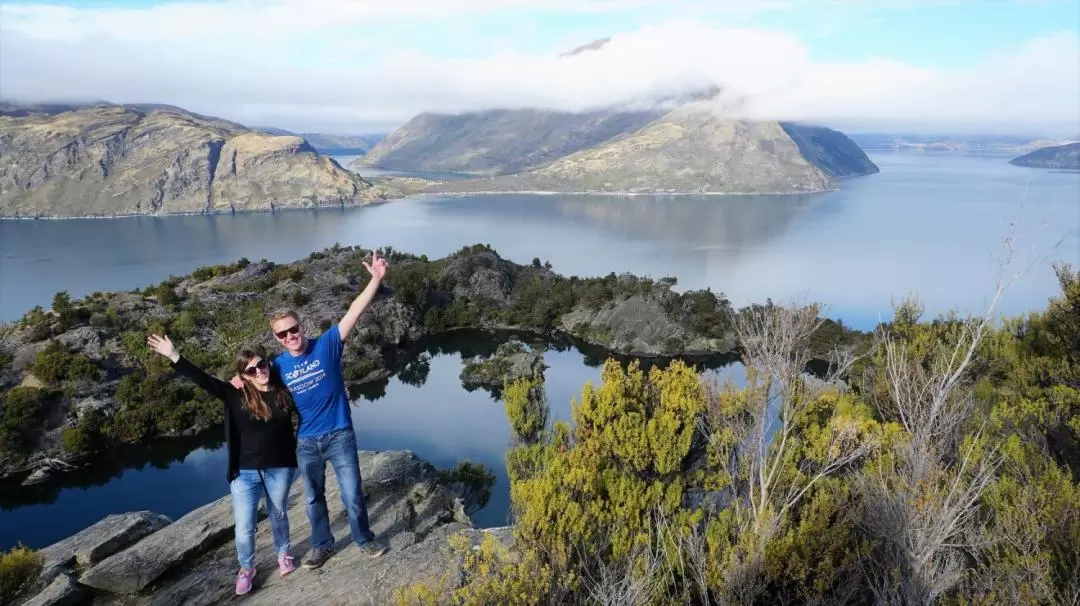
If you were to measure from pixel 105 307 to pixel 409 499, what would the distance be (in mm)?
31796

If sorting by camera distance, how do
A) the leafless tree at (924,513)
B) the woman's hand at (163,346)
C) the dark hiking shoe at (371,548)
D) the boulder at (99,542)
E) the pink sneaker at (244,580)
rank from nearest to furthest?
the woman's hand at (163,346), the pink sneaker at (244,580), the dark hiking shoe at (371,548), the leafless tree at (924,513), the boulder at (99,542)

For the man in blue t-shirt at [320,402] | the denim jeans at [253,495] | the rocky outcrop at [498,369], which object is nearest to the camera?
the man in blue t-shirt at [320,402]

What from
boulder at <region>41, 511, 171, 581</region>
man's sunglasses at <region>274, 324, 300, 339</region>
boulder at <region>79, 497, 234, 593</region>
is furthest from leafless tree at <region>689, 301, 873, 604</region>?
boulder at <region>41, 511, 171, 581</region>

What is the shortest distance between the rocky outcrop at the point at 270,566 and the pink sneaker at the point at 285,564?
116mm

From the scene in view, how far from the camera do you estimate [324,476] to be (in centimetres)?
618

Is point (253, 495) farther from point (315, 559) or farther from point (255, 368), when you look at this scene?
point (255, 368)

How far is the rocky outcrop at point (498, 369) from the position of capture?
3312 cm

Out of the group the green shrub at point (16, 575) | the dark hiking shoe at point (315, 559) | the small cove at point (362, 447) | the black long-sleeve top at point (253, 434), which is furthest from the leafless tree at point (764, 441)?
the green shrub at point (16, 575)

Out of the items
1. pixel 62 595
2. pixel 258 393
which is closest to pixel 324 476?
pixel 258 393

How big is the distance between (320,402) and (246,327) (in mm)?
33295

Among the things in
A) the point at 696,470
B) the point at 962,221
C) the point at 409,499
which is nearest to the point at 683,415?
the point at 696,470

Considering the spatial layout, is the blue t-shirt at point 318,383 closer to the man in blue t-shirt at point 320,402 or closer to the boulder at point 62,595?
the man in blue t-shirt at point 320,402

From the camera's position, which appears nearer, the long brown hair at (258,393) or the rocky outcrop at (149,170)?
the long brown hair at (258,393)

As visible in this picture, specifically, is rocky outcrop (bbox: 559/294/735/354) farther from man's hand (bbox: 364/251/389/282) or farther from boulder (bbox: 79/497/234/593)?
man's hand (bbox: 364/251/389/282)
